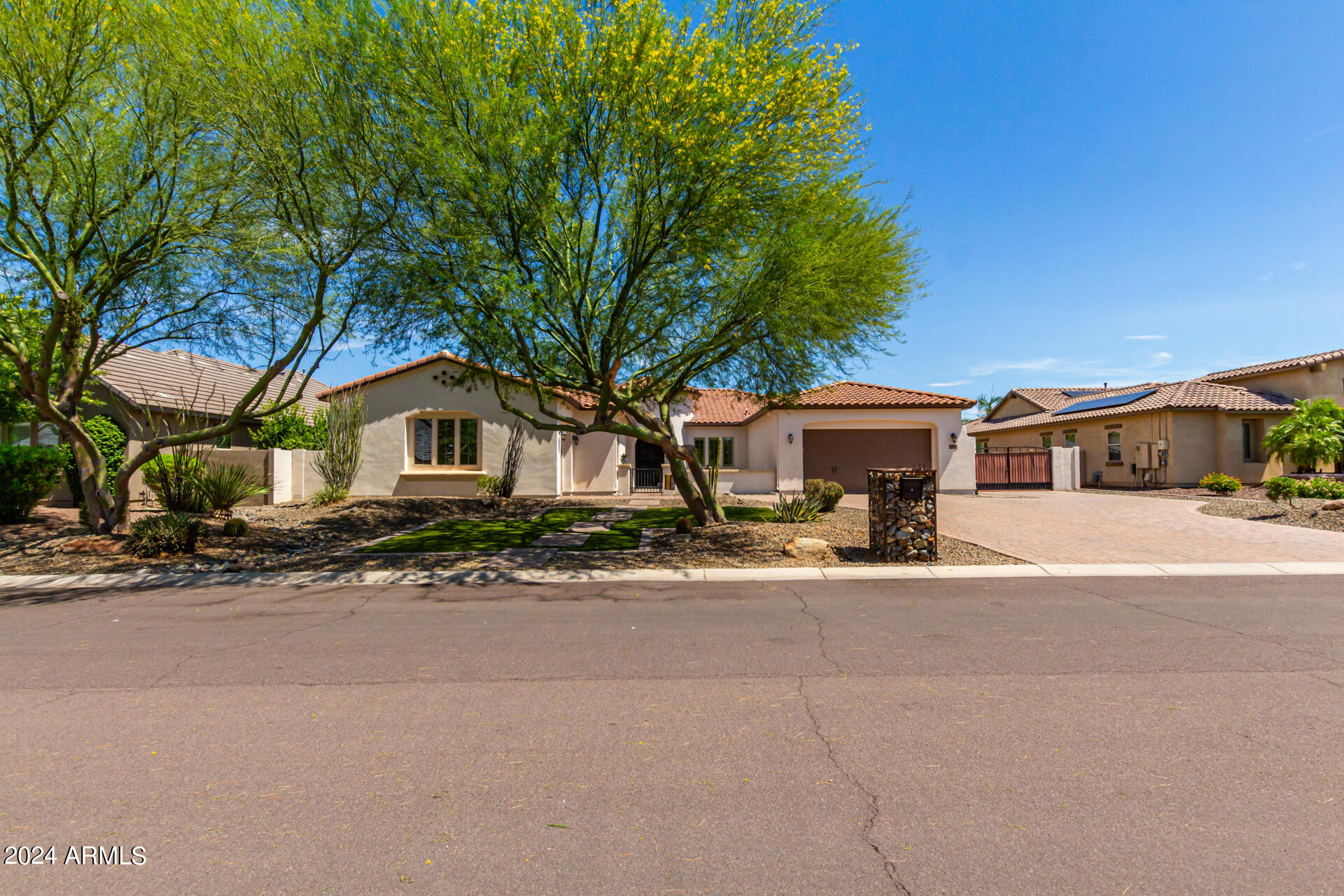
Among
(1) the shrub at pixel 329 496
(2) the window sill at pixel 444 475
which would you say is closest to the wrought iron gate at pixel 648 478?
(2) the window sill at pixel 444 475

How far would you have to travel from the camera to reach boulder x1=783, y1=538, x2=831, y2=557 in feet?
35.9

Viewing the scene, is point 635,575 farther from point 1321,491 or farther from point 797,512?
point 1321,491

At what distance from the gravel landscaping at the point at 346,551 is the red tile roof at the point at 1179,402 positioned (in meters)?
19.2

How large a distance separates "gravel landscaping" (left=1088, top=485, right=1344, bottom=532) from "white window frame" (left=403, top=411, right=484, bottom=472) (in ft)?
68.0

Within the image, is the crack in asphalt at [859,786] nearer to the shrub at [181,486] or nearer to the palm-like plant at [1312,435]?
the shrub at [181,486]

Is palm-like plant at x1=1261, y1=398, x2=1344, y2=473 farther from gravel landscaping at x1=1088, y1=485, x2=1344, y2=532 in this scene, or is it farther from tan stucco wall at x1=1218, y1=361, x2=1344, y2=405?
tan stucco wall at x1=1218, y1=361, x2=1344, y2=405

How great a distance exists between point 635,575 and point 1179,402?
1047 inches

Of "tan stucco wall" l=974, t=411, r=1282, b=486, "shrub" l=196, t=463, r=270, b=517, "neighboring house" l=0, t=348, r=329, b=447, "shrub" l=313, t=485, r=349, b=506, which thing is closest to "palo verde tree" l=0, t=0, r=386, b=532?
"shrub" l=196, t=463, r=270, b=517

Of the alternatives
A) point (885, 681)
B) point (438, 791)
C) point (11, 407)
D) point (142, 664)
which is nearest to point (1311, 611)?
point (885, 681)

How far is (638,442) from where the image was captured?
27359 millimetres

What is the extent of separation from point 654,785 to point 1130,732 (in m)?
2.94

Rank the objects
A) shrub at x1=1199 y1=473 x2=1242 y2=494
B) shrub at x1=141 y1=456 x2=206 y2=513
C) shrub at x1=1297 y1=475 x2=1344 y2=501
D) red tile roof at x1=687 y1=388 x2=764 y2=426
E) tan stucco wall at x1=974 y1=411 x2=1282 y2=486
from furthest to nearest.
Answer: red tile roof at x1=687 y1=388 x2=764 y2=426, tan stucco wall at x1=974 y1=411 x2=1282 y2=486, shrub at x1=1199 y1=473 x2=1242 y2=494, shrub at x1=1297 y1=475 x2=1344 y2=501, shrub at x1=141 y1=456 x2=206 y2=513

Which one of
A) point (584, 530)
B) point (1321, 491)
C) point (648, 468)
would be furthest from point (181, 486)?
point (1321, 491)

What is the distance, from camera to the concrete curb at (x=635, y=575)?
9.29 meters
